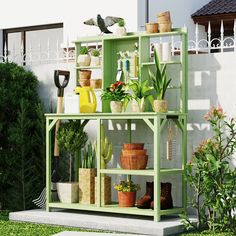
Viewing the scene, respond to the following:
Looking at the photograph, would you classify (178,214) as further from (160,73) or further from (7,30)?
(7,30)

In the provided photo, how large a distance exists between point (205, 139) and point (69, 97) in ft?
6.28

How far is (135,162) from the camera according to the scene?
1072cm

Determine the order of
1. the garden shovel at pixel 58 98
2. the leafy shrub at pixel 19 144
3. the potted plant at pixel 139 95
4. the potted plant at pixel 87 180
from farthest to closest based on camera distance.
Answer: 1. the leafy shrub at pixel 19 144
2. the garden shovel at pixel 58 98
3. the potted plant at pixel 87 180
4. the potted plant at pixel 139 95

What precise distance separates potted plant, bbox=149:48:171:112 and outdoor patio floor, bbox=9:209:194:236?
1.41m

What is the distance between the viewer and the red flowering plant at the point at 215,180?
32.1ft

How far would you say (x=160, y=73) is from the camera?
35.1 feet

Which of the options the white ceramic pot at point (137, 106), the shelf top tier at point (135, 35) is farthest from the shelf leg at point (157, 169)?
the shelf top tier at point (135, 35)

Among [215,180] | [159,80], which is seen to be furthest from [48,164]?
[215,180]

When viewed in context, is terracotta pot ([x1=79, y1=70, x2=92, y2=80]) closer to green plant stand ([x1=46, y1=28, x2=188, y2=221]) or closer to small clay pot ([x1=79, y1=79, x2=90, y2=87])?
small clay pot ([x1=79, y1=79, x2=90, y2=87])

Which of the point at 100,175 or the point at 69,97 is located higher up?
the point at 69,97

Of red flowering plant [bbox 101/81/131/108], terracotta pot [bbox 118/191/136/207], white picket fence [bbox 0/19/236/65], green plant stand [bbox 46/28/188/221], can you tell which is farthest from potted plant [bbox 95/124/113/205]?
white picket fence [bbox 0/19/236/65]

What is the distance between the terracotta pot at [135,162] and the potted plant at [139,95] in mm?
602

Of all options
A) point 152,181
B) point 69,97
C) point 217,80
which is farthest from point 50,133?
Answer: point 217,80

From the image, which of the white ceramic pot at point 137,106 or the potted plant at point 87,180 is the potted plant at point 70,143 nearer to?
the potted plant at point 87,180
